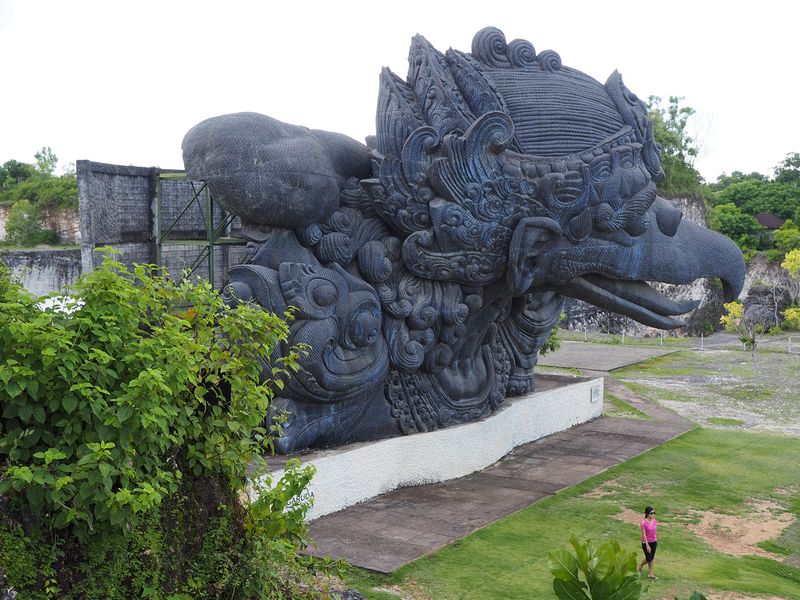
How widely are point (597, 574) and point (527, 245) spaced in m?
5.51

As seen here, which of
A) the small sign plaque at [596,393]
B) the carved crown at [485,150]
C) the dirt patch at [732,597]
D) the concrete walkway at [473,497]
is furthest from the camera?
the small sign plaque at [596,393]

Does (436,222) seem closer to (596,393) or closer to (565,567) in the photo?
(565,567)

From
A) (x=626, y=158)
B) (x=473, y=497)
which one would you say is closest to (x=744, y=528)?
(x=473, y=497)

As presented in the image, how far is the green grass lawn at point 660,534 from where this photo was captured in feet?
21.9

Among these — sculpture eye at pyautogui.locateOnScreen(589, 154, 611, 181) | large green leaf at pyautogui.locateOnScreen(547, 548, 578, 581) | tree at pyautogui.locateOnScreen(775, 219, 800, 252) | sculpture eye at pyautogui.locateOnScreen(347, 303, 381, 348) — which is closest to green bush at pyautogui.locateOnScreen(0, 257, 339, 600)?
large green leaf at pyautogui.locateOnScreen(547, 548, 578, 581)

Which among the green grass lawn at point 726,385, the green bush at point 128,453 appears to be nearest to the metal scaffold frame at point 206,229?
the green bush at point 128,453

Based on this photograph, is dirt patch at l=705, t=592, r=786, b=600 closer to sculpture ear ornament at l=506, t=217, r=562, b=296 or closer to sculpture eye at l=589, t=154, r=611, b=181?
sculpture ear ornament at l=506, t=217, r=562, b=296

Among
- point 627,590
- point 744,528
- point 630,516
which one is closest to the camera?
point 627,590

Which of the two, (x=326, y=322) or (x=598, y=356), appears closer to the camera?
(x=326, y=322)

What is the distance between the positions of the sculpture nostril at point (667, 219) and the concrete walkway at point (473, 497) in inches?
116

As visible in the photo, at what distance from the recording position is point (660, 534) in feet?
26.2

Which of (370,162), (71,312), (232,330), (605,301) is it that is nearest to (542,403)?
(605,301)

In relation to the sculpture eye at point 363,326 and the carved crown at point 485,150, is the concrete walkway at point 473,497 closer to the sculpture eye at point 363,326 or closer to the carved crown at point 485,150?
the sculpture eye at point 363,326

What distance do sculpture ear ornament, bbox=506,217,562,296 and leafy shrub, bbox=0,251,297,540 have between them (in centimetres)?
521
